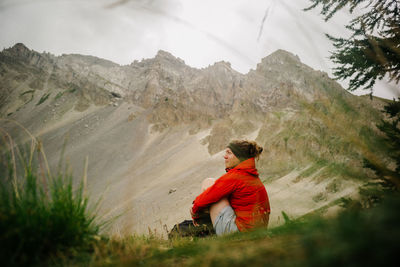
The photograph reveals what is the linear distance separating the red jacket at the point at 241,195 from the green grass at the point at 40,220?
4.71 feet

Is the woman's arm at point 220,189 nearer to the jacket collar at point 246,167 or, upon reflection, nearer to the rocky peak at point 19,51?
the jacket collar at point 246,167

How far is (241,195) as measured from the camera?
8.58 feet

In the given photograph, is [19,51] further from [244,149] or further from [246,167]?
[246,167]

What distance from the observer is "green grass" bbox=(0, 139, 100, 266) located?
0.90 meters

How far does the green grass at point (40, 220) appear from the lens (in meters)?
0.90

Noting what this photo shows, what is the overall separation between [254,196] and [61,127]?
80549mm

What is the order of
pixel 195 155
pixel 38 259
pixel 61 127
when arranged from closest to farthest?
1. pixel 38 259
2. pixel 195 155
3. pixel 61 127

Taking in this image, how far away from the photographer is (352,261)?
1.20 ft

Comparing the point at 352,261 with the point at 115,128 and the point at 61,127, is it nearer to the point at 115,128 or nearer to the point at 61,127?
the point at 115,128

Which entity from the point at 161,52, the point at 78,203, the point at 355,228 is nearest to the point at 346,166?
the point at 355,228

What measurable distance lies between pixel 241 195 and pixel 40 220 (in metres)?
2.06

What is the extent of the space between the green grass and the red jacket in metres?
1.44

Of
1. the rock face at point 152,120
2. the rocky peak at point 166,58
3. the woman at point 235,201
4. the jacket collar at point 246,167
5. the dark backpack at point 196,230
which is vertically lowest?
the dark backpack at point 196,230

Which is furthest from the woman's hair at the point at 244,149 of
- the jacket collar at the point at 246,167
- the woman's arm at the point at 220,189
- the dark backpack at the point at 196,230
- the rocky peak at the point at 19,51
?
the rocky peak at the point at 19,51
